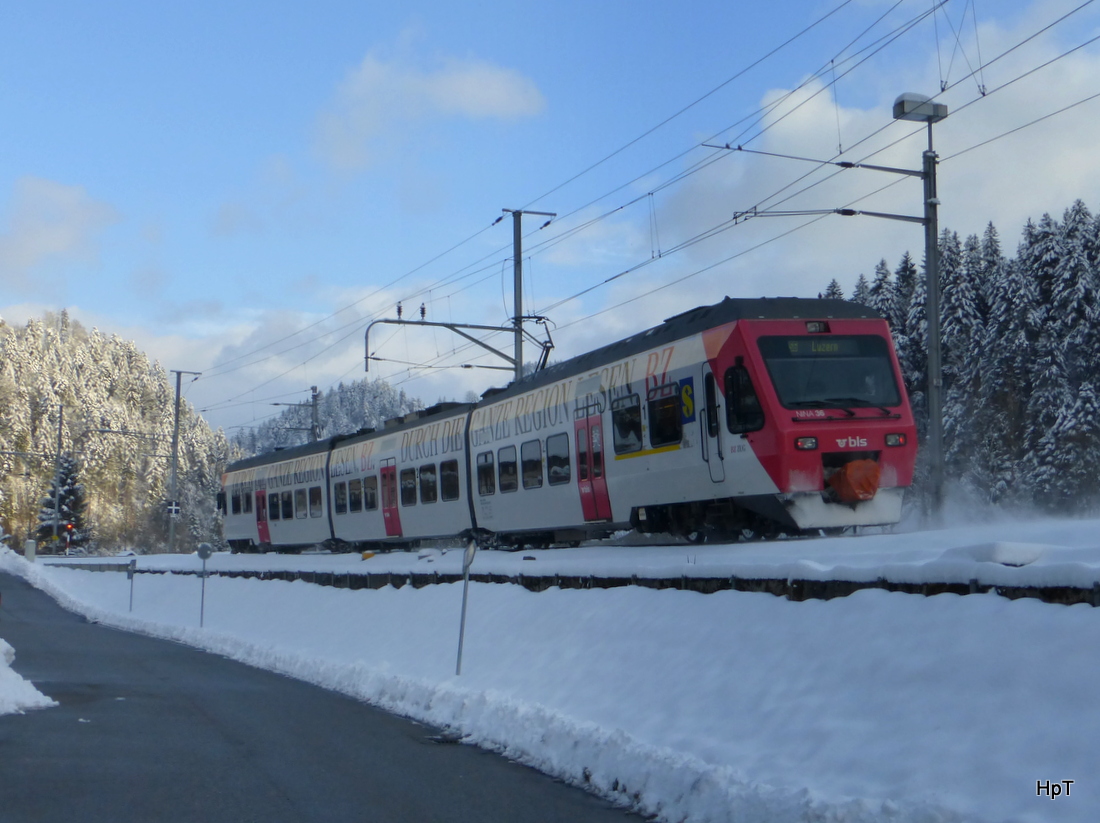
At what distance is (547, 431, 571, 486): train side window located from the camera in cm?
2036

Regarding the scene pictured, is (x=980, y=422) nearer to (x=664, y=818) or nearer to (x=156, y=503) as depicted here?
(x=664, y=818)

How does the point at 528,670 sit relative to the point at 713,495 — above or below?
below

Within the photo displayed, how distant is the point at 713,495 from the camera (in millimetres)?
16156

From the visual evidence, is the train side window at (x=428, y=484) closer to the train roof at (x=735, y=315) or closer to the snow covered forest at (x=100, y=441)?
the train roof at (x=735, y=315)

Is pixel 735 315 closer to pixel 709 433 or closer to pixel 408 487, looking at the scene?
pixel 709 433

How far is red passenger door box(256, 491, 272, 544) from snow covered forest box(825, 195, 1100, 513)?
21.9m

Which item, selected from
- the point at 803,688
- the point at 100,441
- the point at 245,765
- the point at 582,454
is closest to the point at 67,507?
the point at 100,441

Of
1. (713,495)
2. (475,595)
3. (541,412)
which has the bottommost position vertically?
(475,595)

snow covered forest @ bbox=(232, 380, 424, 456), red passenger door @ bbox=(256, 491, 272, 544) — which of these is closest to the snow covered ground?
red passenger door @ bbox=(256, 491, 272, 544)

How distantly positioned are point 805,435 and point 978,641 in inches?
347

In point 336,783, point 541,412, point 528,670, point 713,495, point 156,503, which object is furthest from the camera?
point 156,503

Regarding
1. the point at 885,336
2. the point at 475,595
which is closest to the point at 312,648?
the point at 475,595

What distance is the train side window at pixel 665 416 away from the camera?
16.8 metres

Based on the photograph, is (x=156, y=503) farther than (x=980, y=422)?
Yes
